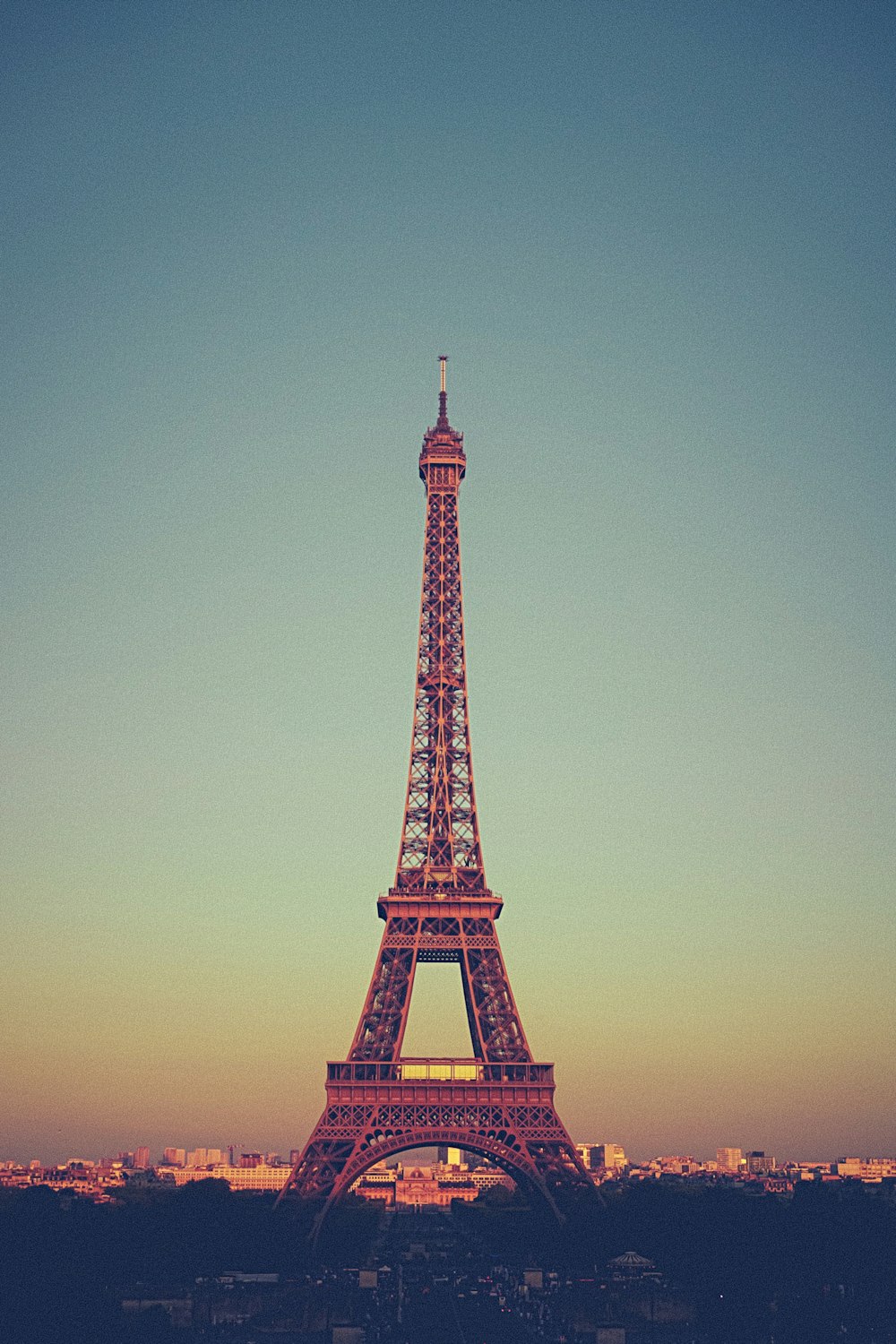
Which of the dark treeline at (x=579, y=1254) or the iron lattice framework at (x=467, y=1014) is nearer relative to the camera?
the dark treeline at (x=579, y=1254)

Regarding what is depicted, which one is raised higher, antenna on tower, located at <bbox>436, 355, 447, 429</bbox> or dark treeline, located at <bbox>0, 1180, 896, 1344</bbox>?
antenna on tower, located at <bbox>436, 355, 447, 429</bbox>

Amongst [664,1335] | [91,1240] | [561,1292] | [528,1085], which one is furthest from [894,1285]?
[91,1240]

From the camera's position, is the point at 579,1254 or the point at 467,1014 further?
the point at 467,1014

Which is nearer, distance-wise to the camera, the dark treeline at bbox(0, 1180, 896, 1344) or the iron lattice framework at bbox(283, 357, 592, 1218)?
the dark treeline at bbox(0, 1180, 896, 1344)

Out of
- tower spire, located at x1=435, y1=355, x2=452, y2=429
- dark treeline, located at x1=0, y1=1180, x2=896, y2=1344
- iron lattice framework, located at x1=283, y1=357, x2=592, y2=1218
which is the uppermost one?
tower spire, located at x1=435, y1=355, x2=452, y2=429
